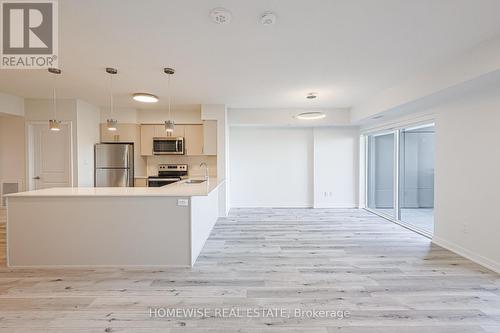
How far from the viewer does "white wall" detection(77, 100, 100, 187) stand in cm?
536

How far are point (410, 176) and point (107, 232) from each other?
18.5 feet

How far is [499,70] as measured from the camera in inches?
99.5

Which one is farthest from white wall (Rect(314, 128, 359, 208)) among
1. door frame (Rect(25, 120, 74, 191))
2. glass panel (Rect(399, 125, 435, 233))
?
door frame (Rect(25, 120, 74, 191))

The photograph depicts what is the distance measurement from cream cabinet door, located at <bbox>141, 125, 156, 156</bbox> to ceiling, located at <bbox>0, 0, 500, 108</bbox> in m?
1.69

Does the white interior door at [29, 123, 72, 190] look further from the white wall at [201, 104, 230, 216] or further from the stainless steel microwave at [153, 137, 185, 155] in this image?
the white wall at [201, 104, 230, 216]

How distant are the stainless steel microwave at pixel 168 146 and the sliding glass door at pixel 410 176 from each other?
4813 mm

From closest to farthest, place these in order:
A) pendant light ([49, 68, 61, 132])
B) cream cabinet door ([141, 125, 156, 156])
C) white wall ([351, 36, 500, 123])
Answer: white wall ([351, 36, 500, 123]) < pendant light ([49, 68, 61, 132]) < cream cabinet door ([141, 125, 156, 156])

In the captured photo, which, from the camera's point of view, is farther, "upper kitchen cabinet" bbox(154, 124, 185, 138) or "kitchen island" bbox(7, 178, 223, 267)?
"upper kitchen cabinet" bbox(154, 124, 185, 138)

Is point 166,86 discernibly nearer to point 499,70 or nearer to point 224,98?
point 224,98

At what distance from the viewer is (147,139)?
20.0 ft

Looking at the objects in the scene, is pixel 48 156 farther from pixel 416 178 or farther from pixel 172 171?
pixel 416 178

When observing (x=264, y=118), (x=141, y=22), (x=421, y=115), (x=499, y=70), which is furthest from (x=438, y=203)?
(x=141, y=22)

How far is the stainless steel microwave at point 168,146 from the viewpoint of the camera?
5879 millimetres

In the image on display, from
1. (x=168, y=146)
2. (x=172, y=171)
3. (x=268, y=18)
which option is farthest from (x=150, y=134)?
(x=268, y=18)
